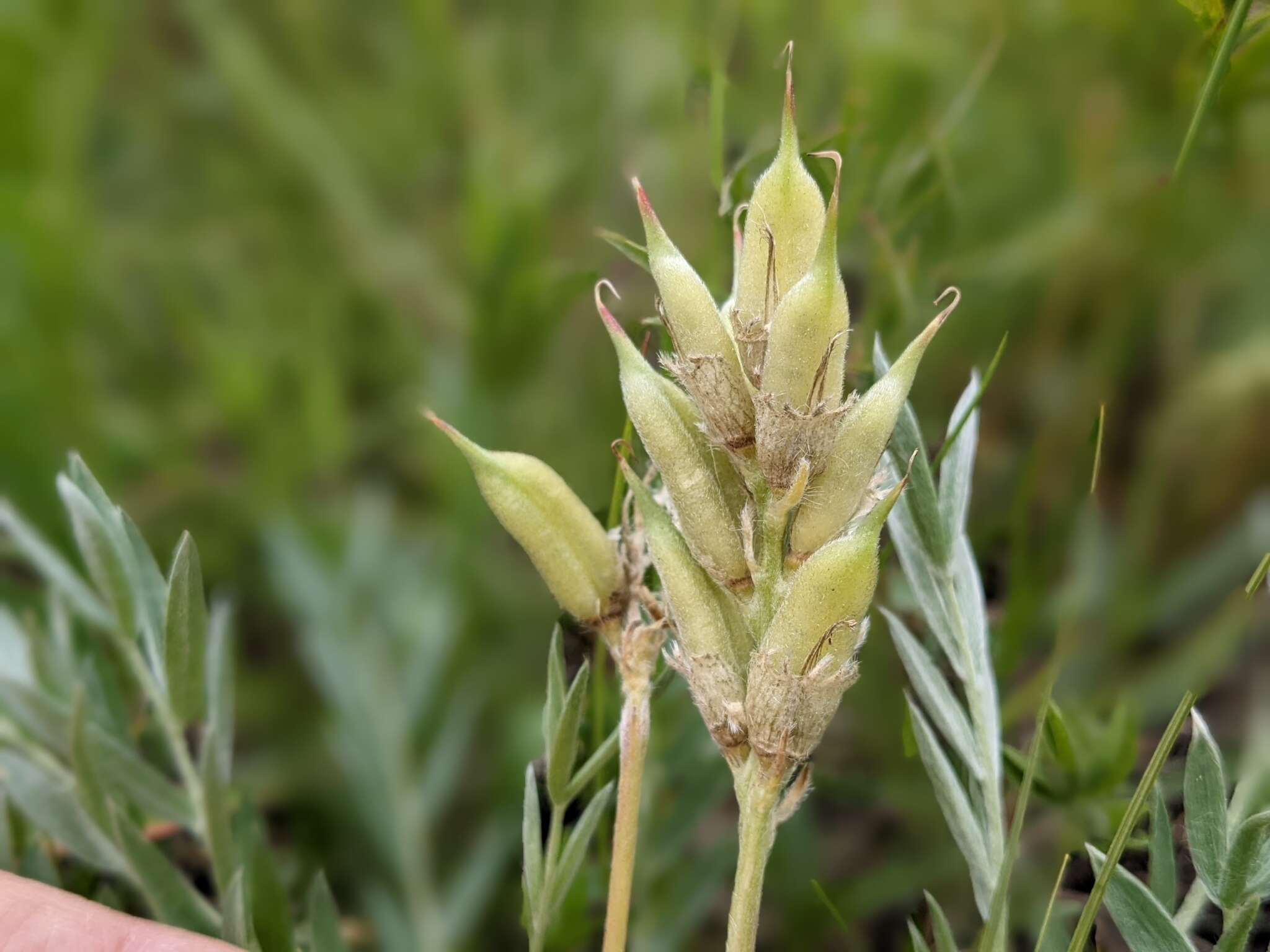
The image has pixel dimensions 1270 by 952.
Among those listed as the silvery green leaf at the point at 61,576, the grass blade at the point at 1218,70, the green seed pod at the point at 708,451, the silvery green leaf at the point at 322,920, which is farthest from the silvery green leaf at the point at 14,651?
the grass blade at the point at 1218,70

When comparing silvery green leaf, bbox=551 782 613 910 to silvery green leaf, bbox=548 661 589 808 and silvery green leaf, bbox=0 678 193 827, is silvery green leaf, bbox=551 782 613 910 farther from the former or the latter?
silvery green leaf, bbox=0 678 193 827

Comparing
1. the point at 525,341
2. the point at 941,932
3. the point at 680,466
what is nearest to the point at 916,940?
the point at 941,932

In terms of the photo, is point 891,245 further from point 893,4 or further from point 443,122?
point 443,122

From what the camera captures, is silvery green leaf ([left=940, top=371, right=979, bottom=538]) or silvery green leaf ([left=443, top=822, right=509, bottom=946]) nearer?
silvery green leaf ([left=940, top=371, right=979, bottom=538])

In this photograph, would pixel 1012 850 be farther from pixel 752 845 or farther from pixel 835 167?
pixel 835 167

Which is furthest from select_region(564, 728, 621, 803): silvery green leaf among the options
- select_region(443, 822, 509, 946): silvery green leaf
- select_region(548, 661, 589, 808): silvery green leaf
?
select_region(443, 822, 509, 946): silvery green leaf

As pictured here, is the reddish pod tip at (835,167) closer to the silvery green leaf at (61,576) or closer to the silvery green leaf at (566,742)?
the silvery green leaf at (566,742)
